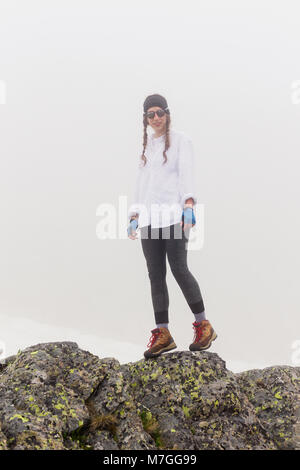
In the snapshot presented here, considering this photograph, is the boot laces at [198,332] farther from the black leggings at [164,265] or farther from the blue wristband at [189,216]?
the blue wristband at [189,216]

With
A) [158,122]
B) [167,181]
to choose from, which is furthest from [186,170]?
[158,122]

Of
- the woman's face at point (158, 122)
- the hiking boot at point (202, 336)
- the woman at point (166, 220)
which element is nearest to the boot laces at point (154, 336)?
the woman at point (166, 220)

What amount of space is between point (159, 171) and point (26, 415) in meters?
5.84

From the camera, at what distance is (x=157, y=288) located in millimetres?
9273

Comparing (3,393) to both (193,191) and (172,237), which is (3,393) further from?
(193,191)

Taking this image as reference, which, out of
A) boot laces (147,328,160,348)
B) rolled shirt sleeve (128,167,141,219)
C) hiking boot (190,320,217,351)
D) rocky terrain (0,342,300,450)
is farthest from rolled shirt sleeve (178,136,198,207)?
rocky terrain (0,342,300,450)

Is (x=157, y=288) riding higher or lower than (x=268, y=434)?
higher

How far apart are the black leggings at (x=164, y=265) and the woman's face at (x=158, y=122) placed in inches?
92.4

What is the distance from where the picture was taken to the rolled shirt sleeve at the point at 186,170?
9.09 meters

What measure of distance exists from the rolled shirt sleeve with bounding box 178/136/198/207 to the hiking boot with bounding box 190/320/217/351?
2.83 meters

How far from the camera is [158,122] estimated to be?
9.38 metres

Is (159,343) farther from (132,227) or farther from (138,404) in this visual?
(132,227)

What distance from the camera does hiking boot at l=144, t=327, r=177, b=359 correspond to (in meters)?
9.13
